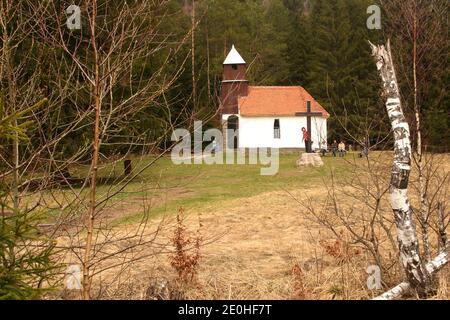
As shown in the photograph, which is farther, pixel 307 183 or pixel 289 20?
pixel 289 20

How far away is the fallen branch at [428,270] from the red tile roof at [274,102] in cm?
2930

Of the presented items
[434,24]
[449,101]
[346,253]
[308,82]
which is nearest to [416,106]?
[434,24]

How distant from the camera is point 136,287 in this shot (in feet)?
20.6

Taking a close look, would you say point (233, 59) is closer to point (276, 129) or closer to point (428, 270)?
point (276, 129)

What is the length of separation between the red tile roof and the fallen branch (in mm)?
29304

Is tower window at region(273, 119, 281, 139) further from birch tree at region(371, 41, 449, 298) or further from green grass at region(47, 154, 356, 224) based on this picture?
birch tree at region(371, 41, 449, 298)

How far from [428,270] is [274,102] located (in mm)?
30475

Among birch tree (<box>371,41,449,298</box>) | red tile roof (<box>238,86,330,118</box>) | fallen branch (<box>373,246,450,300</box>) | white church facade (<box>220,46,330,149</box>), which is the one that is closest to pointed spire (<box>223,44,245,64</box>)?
white church facade (<box>220,46,330,149</box>)

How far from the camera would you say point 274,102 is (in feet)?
117

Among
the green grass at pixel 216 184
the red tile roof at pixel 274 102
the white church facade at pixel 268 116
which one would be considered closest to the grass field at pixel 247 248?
the green grass at pixel 216 184

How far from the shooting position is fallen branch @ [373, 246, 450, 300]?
544 cm

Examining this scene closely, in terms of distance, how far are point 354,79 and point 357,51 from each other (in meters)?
4.87

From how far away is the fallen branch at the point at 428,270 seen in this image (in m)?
5.44
